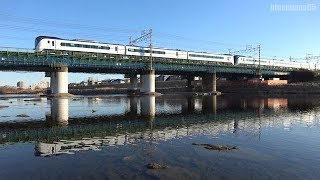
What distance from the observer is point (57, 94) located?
9631 centimetres

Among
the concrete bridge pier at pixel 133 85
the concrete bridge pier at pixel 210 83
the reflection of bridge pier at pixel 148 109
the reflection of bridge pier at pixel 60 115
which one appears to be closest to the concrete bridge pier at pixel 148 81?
the concrete bridge pier at pixel 133 85

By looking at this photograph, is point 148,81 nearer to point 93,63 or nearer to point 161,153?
point 93,63

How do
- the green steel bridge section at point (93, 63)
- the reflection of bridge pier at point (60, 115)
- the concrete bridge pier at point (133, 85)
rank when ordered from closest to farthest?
the reflection of bridge pier at point (60, 115) < the green steel bridge section at point (93, 63) < the concrete bridge pier at point (133, 85)

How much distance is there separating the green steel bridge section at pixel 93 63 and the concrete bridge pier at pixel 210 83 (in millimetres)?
5509

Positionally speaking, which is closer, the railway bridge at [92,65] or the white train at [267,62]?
the railway bridge at [92,65]

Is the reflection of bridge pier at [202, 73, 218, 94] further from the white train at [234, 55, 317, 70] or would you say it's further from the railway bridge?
the white train at [234, 55, 317, 70]

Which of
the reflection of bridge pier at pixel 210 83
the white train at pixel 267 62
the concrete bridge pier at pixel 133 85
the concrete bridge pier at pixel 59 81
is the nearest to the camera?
the concrete bridge pier at pixel 59 81

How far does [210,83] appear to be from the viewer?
139 metres

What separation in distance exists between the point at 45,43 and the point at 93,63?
1523cm

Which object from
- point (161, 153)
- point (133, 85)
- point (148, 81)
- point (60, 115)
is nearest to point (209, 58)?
point (148, 81)

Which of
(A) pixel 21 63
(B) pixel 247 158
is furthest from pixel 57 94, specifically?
(B) pixel 247 158

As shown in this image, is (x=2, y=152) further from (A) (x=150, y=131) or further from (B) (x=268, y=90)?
(B) (x=268, y=90)

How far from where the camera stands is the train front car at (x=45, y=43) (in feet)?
286

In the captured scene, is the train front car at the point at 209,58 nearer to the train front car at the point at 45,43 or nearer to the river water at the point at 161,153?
the train front car at the point at 45,43
